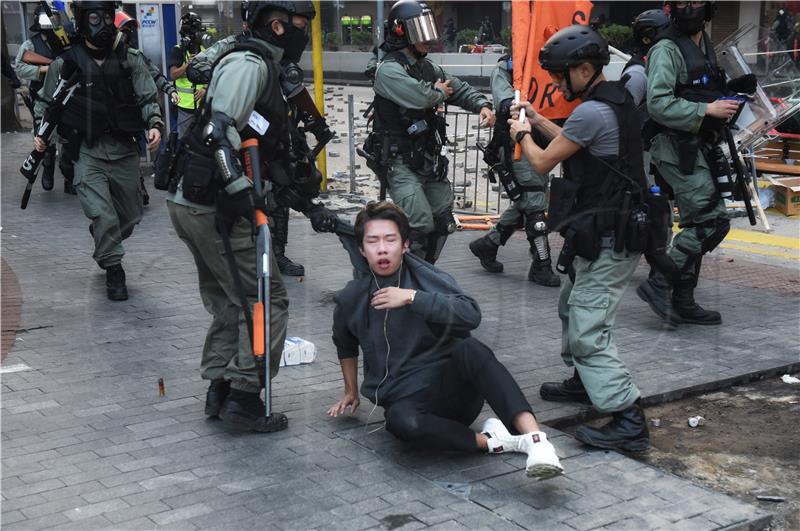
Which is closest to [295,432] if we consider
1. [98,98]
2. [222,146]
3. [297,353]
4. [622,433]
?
[297,353]

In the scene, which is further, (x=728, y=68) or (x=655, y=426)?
→ (x=728, y=68)

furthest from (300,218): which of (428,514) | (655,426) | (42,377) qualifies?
(428,514)

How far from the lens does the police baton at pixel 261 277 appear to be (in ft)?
15.8

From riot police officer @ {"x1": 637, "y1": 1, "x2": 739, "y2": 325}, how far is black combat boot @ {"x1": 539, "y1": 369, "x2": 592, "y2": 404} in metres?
1.87

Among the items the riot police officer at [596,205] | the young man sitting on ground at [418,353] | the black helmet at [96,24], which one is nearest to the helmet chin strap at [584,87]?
the riot police officer at [596,205]

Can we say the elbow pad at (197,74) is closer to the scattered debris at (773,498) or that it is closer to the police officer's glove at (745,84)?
the police officer's glove at (745,84)

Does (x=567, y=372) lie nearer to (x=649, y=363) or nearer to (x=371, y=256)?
(x=649, y=363)

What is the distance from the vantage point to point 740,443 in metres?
5.29

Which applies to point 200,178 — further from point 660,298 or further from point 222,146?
point 660,298

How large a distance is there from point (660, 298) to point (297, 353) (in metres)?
2.67

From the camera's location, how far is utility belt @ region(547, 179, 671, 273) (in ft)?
16.8

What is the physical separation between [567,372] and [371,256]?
186 cm

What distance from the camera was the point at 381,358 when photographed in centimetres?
487

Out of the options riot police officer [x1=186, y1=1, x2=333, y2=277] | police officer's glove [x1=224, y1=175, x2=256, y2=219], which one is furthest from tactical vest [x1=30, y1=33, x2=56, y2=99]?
police officer's glove [x1=224, y1=175, x2=256, y2=219]
